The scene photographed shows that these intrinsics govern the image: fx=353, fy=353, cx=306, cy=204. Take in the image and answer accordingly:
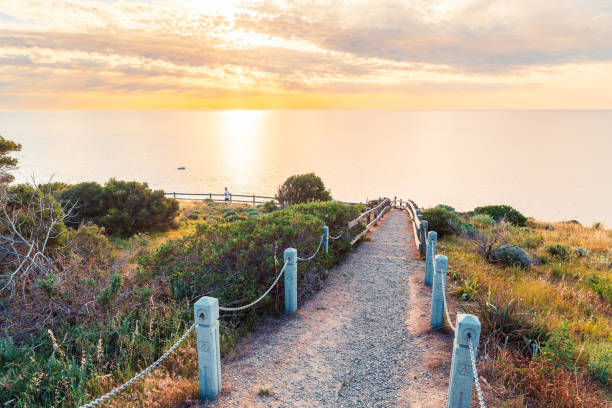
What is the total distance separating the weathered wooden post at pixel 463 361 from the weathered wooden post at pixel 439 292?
212 centimetres

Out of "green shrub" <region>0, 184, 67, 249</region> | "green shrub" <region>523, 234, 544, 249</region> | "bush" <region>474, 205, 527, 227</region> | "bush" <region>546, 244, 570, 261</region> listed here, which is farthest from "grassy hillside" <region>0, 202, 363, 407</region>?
"bush" <region>474, 205, 527, 227</region>

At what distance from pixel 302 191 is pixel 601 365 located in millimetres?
21729

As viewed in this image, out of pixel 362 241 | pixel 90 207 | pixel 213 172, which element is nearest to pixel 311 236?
pixel 362 241

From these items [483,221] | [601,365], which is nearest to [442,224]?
[483,221]

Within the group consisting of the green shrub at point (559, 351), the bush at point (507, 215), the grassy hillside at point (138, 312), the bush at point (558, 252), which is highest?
the green shrub at point (559, 351)

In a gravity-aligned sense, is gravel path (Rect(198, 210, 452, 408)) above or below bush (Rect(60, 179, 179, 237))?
above

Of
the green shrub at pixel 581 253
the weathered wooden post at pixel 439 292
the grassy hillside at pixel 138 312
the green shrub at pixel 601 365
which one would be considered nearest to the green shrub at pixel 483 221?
the green shrub at pixel 581 253

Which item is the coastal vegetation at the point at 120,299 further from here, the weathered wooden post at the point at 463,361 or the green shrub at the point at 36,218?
the weathered wooden post at the point at 463,361

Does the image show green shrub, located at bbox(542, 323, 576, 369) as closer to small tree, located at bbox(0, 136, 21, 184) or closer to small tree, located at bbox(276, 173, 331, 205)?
small tree, located at bbox(0, 136, 21, 184)

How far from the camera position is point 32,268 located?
715 cm

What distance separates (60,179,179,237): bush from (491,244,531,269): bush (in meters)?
19.4

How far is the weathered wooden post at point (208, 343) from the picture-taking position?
3.72 meters

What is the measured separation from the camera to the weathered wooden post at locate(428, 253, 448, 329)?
5.46 m

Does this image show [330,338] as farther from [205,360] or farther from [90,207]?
[90,207]
